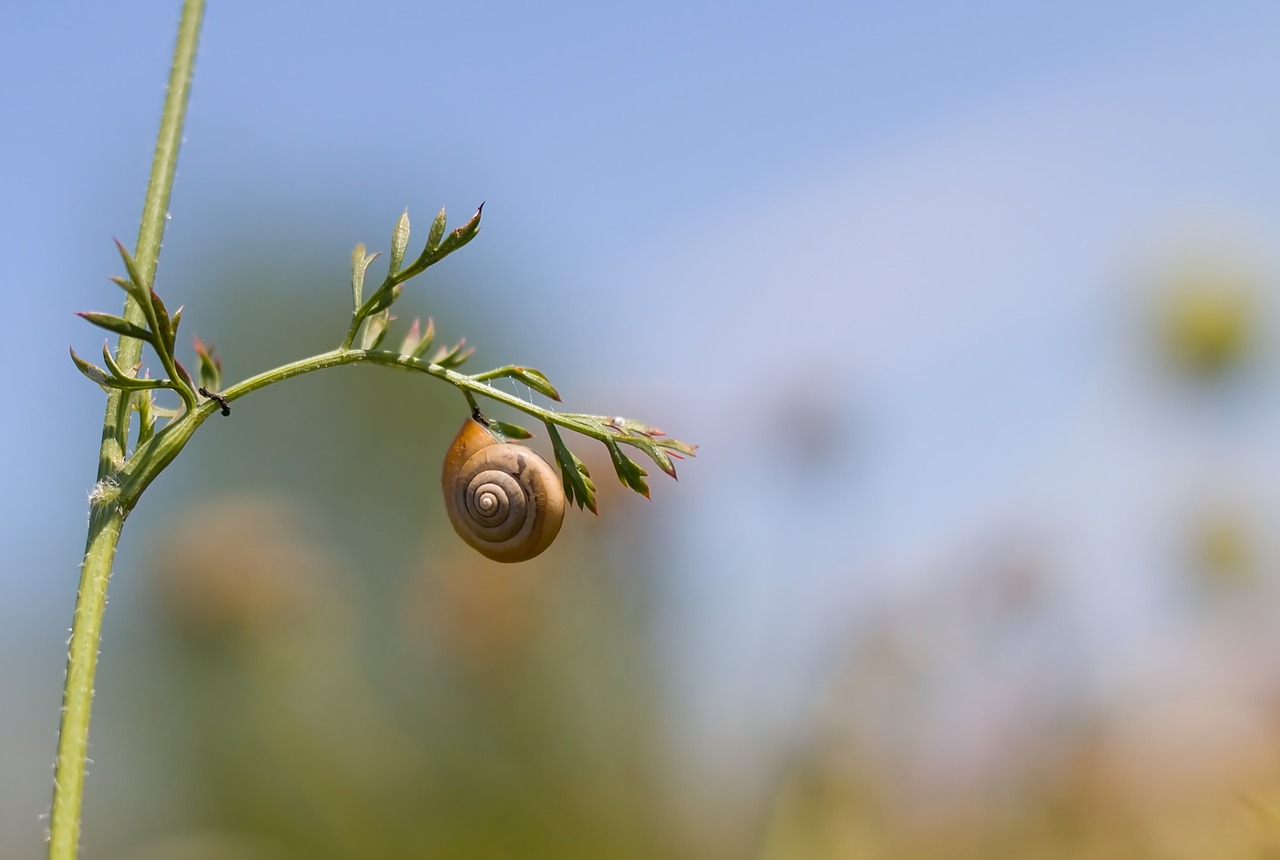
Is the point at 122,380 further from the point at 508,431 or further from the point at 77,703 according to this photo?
the point at 508,431

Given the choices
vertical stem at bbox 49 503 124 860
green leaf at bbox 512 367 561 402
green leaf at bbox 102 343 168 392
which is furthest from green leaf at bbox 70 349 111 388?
green leaf at bbox 512 367 561 402

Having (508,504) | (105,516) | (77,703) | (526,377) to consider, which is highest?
(526,377)

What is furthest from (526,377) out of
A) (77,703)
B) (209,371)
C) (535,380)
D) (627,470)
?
(77,703)

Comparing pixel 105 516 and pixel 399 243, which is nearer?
pixel 105 516

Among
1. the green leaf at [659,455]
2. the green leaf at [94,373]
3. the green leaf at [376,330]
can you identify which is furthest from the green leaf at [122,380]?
the green leaf at [659,455]

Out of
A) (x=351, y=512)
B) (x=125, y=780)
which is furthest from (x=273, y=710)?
(x=351, y=512)

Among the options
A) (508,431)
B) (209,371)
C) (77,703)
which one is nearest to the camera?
(77,703)

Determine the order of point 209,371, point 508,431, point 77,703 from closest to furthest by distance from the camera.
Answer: point 77,703, point 209,371, point 508,431
